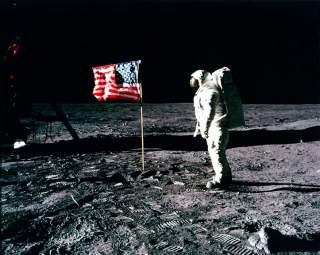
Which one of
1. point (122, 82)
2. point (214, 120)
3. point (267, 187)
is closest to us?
point (214, 120)

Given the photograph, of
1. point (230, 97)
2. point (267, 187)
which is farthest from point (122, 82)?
point (267, 187)

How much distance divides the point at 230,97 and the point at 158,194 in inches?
72.0

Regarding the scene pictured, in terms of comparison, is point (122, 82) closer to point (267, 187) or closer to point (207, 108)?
point (207, 108)

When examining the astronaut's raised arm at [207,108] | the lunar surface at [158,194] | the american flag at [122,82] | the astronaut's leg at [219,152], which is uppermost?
the american flag at [122,82]

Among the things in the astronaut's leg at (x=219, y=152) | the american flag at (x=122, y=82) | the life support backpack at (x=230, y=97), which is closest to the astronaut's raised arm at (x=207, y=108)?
the astronaut's leg at (x=219, y=152)

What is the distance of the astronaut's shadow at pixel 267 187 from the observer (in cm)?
499

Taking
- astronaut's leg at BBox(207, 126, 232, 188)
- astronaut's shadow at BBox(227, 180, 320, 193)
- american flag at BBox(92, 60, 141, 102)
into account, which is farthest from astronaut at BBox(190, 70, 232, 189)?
american flag at BBox(92, 60, 141, 102)

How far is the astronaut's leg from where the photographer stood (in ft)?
15.8

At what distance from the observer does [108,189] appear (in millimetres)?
5125

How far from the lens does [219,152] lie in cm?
487

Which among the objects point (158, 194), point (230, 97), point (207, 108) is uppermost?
point (230, 97)

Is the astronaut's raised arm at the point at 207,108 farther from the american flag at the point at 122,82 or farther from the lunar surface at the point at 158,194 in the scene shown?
the american flag at the point at 122,82

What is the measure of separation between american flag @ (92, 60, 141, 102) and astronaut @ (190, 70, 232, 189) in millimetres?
1345

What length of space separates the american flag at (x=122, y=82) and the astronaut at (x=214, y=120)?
52.9 inches
